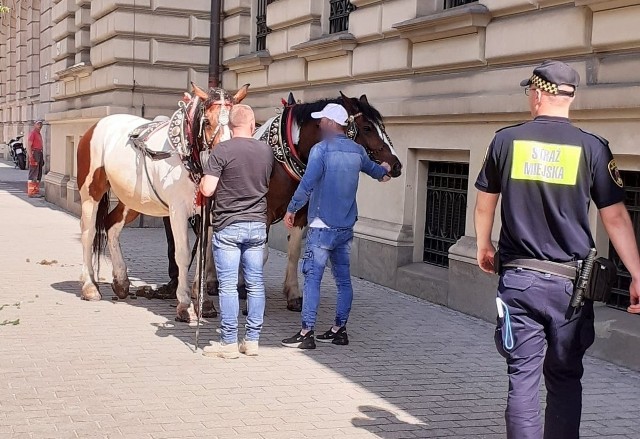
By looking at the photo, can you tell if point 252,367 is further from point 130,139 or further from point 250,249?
point 130,139

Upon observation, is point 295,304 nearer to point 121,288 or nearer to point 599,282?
point 121,288

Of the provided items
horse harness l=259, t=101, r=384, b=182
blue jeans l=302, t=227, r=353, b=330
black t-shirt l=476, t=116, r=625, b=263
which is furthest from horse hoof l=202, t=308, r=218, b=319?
black t-shirt l=476, t=116, r=625, b=263

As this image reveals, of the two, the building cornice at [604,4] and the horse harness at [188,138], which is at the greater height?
the building cornice at [604,4]

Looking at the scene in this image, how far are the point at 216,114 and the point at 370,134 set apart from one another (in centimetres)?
134

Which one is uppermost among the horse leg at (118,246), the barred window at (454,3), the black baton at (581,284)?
the barred window at (454,3)

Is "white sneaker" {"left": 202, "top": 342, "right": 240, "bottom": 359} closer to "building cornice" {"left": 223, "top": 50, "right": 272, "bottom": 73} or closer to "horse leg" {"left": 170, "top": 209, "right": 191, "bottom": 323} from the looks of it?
"horse leg" {"left": 170, "top": 209, "right": 191, "bottom": 323}

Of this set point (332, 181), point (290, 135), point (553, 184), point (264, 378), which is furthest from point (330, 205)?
point (553, 184)

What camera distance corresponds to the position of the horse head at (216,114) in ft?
23.6

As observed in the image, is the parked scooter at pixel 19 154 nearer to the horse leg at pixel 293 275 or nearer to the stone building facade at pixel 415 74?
the stone building facade at pixel 415 74

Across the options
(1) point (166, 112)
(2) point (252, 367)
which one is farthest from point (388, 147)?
(1) point (166, 112)

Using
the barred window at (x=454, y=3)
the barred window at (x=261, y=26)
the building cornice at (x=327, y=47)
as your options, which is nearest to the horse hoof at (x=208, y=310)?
the barred window at (x=454, y=3)

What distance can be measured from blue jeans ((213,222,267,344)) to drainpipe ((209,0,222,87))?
30.6 ft

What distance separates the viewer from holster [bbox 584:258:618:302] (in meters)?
4.18

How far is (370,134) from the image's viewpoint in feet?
25.3
